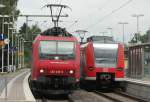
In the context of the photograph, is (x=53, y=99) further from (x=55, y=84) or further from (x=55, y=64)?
(x=55, y=64)

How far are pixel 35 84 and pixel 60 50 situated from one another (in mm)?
2028

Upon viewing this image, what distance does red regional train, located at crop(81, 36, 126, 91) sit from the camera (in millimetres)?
31422

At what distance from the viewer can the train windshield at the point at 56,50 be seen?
2644 cm

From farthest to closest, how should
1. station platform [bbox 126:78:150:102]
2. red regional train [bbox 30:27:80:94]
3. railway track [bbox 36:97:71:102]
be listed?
station platform [bbox 126:78:150:102] → red regional train [bbox 30:27:80:94] → railway track [bbox 36:97:71:102]

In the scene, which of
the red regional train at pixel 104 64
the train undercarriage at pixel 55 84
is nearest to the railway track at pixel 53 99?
the train undercarriage at pixel 55 84

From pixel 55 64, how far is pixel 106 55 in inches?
250

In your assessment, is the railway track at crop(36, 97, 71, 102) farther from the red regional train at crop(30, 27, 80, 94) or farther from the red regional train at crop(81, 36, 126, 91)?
the red regional train at crop(81, 36, 126, 91)

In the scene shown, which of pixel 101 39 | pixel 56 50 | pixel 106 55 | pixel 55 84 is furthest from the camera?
pixel 101 39

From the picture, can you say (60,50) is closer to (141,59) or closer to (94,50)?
(94,50)

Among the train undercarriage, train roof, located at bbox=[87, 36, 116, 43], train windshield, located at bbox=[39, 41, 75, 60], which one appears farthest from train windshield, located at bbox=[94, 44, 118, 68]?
the train undercarriage

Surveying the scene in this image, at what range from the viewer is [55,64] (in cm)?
2598

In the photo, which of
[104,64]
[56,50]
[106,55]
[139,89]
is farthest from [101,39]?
[56,50]

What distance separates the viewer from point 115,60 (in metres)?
31.7

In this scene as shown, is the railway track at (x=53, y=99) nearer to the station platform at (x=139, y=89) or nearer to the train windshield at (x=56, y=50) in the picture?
the train windshield at (x=56, y=50)
